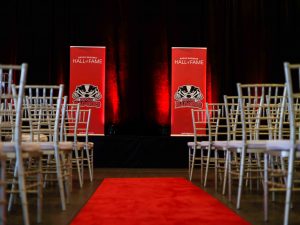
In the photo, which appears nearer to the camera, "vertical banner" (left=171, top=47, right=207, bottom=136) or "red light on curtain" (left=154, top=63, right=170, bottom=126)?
"vertical banner" (left=171, top=47, right=207, bottom=136)

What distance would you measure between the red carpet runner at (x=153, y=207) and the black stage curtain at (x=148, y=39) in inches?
168

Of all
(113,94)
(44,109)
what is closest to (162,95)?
(113,94)

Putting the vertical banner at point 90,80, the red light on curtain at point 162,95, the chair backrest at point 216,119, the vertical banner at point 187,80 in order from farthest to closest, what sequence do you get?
the red light on curtain at point 162,95
the vertical banner at point 187,80
the vertical banner at point 90,80
the chair backrest at point 216,119

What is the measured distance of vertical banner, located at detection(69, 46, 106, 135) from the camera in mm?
8984

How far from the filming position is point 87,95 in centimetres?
904

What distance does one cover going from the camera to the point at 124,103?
9.65m

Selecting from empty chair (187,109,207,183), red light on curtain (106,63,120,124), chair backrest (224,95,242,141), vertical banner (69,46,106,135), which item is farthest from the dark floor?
red light on curtain (106,63,120,124)

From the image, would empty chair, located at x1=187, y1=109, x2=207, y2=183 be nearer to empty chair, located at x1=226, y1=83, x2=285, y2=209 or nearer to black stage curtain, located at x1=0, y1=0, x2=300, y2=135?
empty chair, located at x1=226, y1=83, x2=285, y2=209

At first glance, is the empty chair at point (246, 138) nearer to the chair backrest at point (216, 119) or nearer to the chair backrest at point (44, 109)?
the chair backrest at point (216, 119)

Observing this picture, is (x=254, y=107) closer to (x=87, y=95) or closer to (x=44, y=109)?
(x=44, y=109)

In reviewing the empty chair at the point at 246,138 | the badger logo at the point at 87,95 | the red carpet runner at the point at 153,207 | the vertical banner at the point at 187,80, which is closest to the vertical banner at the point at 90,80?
the badger logo at the point at 87,95

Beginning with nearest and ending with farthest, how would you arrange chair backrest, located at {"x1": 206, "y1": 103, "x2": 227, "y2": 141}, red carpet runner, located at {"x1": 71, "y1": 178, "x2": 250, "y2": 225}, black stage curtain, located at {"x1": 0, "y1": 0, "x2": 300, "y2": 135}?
red carpet runner, located at {"x1": 71, "y1": 178, "x2": 250, "y2": 225}, chair backrest, located at {"x1": 206, "y1": 103, "x2": 227, "y2": 141}, black stage curtain, located at {"x1": 0, "y1": 0, "x2": 300, "y2": 135}

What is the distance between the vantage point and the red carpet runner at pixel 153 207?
10.4 ft

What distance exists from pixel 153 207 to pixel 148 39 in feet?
20.8
